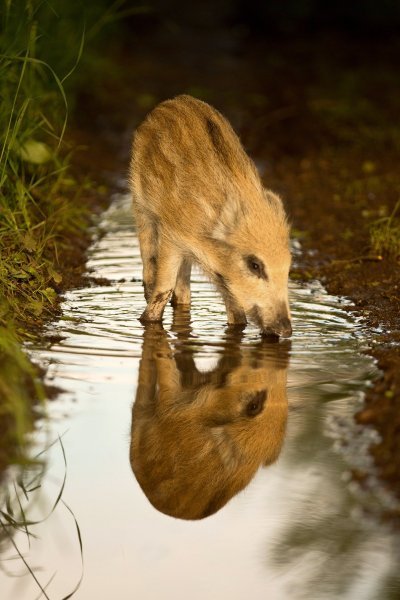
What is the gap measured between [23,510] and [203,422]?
45.6 inches

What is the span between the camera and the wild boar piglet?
6.31 meters

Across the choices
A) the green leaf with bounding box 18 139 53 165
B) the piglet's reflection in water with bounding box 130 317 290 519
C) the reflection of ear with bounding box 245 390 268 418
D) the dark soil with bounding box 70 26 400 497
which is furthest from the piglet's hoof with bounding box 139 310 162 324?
the green leaf with bounding box 18 139 53 165

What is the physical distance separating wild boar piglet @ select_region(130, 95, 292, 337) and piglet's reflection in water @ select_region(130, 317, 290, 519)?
1.08 ft

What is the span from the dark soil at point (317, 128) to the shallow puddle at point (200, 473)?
0.24 metres

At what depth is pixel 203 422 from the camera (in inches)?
190

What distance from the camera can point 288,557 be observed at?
140 inches

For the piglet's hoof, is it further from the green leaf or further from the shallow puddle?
the green leaf

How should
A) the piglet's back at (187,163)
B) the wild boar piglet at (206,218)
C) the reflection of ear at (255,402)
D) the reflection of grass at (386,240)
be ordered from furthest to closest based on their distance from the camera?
the reflection of grass at (386,240) < the piglet's back at (187,163) < the wild boar piglet at (206,218) < the reflection of ear at (255,402)

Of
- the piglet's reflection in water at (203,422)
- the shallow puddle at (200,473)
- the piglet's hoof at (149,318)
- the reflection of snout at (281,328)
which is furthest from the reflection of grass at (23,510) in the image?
the piglet's hoof at (149,318)

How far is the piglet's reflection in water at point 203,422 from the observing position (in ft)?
13.6

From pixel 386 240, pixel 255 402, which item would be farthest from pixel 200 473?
pixel 386 240

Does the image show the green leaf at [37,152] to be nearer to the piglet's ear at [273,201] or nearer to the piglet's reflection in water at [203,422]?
the piglet's ear at [273,201]

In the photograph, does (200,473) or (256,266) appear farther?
(256,266)

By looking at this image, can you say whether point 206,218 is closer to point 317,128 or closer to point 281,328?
point 281,328
